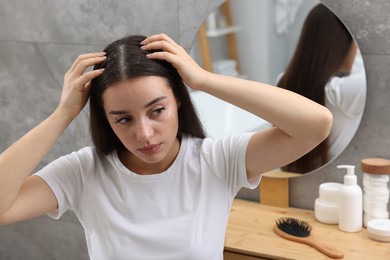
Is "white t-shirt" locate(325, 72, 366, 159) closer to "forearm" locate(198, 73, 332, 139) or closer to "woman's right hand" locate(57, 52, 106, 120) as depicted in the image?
"forearm" locate(198, 73, 332, 139)

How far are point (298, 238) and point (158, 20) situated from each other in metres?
0.88

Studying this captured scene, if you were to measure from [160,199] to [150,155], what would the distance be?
4.9 inches

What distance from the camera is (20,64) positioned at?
240 cm

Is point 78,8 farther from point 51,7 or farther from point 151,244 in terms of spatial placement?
point 151,244

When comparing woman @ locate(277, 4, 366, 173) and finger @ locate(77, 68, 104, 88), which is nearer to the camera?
finger @ locate(77, 68, 104, 88)

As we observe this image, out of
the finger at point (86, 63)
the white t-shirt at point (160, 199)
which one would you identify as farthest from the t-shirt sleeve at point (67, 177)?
the finger at point (86, 63)

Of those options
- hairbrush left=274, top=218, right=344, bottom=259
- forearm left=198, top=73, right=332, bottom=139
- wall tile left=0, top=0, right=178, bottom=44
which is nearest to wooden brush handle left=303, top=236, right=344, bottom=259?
hairbrush left=274, top=218, right=344, bottom=259

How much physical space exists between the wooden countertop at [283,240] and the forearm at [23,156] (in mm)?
626

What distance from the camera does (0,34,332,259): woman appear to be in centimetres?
119

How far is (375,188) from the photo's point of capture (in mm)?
1680

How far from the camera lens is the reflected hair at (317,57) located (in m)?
1.70

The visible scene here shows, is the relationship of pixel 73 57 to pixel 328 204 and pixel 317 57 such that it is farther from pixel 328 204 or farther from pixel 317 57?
pixel 328 204

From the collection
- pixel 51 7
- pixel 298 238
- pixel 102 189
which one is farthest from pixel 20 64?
pixel 298 238

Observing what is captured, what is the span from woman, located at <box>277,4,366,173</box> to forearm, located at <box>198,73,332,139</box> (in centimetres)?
57
